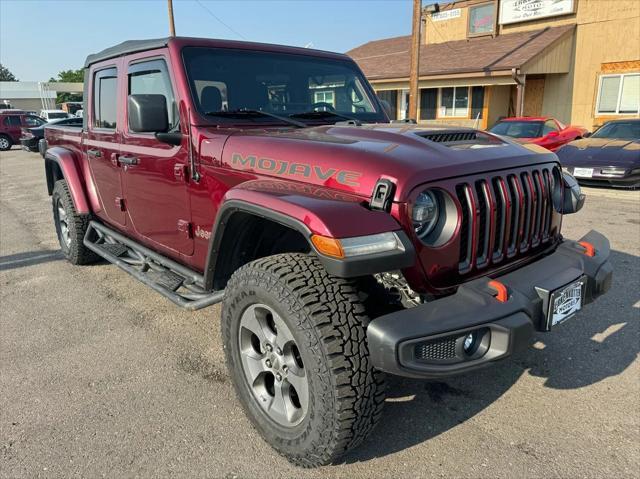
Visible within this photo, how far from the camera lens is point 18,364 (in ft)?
10.8

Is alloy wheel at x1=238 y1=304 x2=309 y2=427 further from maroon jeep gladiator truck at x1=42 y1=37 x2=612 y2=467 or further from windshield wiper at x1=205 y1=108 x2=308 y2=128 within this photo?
windshield wiper at x1=205 y1=108 x2=308 y2=128

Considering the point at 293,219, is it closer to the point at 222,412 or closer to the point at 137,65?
the point at 222,412

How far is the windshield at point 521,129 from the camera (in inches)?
480

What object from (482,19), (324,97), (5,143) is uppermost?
(482,19)

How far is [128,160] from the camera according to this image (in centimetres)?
368

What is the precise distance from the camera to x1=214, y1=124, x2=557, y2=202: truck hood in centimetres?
217

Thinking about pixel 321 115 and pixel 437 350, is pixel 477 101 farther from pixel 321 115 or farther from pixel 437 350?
pixel 437 350

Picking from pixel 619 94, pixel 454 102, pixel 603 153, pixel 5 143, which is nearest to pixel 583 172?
pixel 603 153

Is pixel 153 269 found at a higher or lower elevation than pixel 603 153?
lower

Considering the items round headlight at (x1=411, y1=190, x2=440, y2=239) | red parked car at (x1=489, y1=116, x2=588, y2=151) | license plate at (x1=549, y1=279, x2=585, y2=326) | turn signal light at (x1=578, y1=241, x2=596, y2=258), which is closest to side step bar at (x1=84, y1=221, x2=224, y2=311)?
round headlight at (x1=411, y1=190, x2=440, y2=239)

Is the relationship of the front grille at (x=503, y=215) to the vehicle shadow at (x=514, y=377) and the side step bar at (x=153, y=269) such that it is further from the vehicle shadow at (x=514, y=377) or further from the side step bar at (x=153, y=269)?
the side step bar at (x=153, y=269)

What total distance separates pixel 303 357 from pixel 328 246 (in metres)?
0.50

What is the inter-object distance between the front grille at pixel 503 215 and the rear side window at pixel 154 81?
1.89 meters

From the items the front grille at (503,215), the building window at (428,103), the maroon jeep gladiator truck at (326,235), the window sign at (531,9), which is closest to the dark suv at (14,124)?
the building window at (428,103)
